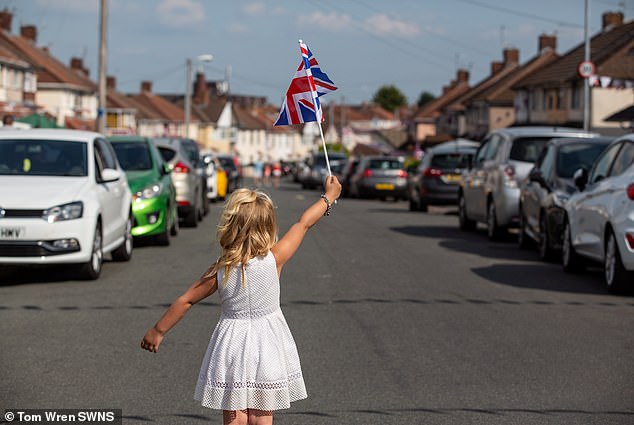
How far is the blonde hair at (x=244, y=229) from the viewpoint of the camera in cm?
468

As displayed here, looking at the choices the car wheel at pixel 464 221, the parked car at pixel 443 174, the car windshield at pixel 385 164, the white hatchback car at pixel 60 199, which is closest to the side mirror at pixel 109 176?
the white hatchback car at pixel 60 199

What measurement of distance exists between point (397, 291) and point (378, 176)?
88.8 ft

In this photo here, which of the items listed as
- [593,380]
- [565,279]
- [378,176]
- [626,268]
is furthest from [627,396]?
[378,176]

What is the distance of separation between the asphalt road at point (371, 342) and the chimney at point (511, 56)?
80437 mm

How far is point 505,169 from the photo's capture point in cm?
1847

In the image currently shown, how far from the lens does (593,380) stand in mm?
7613

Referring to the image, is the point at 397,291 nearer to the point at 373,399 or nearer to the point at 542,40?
the point at 373,399

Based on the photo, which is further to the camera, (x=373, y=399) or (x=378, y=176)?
(x=378, y=176)

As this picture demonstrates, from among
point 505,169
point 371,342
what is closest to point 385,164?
point 505,169

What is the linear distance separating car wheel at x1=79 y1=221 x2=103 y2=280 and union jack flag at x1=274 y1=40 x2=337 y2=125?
7.44m

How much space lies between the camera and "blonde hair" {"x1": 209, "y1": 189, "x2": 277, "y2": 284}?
15.3 ft

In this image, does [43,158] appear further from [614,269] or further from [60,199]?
[614,269]

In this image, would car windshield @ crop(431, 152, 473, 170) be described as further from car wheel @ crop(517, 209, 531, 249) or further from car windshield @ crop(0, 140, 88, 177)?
car windshield @ crop(0, 140, 88, 177)

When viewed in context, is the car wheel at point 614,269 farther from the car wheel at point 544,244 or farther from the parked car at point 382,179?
the parked car at point 382,179
